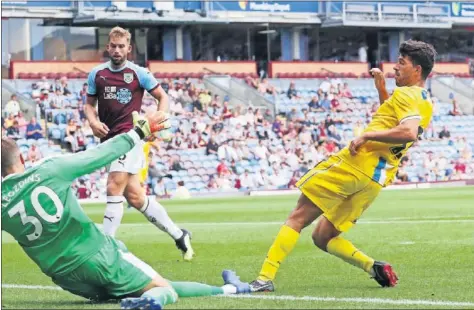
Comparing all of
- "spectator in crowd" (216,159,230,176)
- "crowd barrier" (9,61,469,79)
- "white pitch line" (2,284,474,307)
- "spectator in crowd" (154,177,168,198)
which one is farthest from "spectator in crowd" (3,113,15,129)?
"white pitch line" (2,284,474,307)

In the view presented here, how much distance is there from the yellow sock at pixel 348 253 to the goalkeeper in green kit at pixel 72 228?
214cm

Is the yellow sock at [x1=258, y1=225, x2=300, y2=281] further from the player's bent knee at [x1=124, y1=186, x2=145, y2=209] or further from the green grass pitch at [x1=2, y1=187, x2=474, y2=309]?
the player's bent knee at [x1=124, y1=186, x2=145, y2=209]

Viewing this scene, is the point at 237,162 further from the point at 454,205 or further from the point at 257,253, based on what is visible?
the point at 257,253

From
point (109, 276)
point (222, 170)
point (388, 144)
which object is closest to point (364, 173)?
point (388, 144)

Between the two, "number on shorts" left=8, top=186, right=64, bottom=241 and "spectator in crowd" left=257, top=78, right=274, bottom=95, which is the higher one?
"number on shorts" left=8, top=186, right=64, bottom=241

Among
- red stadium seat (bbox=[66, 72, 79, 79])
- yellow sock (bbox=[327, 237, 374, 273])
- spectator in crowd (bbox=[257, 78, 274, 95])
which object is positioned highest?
red stadium seat (bbox=[66, 72, 79, 79])

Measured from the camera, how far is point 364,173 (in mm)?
8875

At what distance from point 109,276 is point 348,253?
258 centimetres

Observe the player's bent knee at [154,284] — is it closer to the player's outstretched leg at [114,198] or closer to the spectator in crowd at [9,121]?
the player's outstretched leg at [114,198]

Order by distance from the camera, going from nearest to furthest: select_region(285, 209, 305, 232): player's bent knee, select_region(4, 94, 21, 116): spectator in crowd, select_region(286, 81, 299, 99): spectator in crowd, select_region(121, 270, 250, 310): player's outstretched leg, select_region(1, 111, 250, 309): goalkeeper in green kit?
1. select_region(121, 270, 250, 310): player's outstretched leg
2. select_region(1, 111, 250, 309): goalkeeper in green kit
3. select_region(285, 209, 305, 232): player's bent knee
4. select_region(4, 94, 21, 116): spectator in crowd
5. select_region(286, 81, 299, 99): spectator in crowd

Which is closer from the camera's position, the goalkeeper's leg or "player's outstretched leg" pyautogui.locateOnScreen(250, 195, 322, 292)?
the goalkeeper's leg

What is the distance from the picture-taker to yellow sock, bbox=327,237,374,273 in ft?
29.9

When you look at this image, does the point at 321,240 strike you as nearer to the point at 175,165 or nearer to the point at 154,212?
the point at 154,212

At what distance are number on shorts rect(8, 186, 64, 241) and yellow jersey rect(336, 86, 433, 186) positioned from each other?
107 inches
